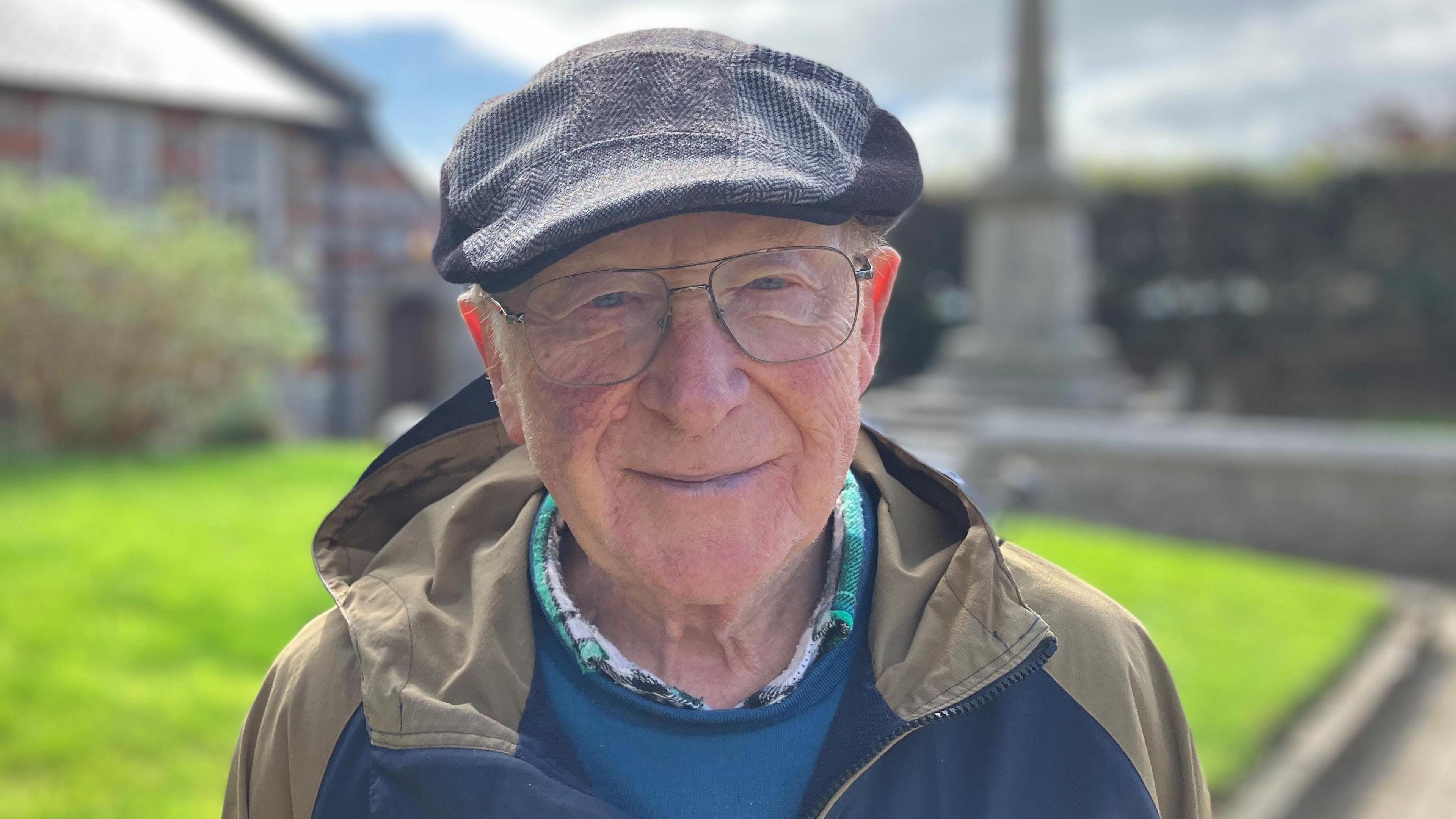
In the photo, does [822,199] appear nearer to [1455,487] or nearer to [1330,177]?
[1455,487]

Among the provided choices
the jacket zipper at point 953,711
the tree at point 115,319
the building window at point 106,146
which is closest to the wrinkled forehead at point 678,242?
the jacket zipper at point 953,711

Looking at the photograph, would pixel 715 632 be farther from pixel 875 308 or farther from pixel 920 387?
pixel 920 387

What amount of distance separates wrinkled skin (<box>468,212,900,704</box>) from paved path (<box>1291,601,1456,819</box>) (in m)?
4.25

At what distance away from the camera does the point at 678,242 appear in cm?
145

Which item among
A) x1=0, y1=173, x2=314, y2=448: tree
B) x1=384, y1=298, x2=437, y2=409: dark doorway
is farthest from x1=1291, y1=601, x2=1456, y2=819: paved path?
x1=384, y1=298, x2=437, y2=409: dark doorway

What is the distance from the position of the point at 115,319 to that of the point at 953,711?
12.4 metres

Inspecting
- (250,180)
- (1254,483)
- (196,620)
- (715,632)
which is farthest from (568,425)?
(250,180)

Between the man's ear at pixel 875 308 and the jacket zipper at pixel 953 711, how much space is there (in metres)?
0.43

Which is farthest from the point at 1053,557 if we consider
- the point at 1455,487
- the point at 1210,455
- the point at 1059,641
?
the point at 1059,641

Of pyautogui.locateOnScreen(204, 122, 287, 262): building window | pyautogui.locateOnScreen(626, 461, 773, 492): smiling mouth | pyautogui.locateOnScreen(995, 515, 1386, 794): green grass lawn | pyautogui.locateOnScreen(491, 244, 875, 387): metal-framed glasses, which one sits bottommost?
pyautogui.locateOnScreen(995, 515, 1386, 794): green grass lawn

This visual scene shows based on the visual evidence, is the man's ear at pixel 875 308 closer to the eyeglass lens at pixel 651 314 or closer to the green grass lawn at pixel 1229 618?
the eyeglass lens at pixel 651 314

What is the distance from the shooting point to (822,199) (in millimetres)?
1365

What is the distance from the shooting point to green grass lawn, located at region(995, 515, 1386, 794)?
5438 millimetres

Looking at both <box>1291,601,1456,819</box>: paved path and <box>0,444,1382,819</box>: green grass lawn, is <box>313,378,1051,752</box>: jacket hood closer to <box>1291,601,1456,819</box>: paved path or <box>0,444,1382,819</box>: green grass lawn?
<box>0,444,1382,819</box>: green grass lawn
